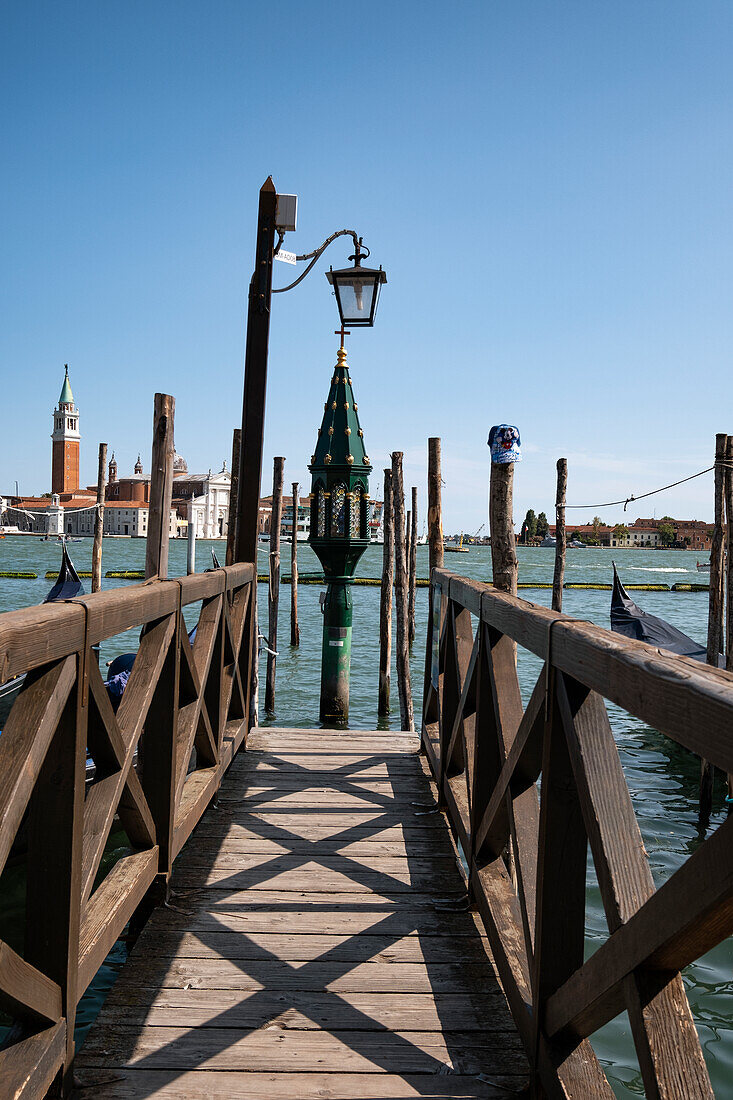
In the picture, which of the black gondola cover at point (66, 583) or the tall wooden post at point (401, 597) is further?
the black gondola cover at point (66, 583)

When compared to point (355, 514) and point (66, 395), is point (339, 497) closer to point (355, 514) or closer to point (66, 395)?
point (355, 514)

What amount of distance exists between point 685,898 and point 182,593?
2.17 metres

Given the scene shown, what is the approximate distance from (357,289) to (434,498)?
2.01 metres

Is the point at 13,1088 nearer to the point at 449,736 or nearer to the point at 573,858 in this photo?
the point at 573,858

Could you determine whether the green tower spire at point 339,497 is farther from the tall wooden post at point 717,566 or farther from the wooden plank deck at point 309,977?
the tall wooden post at point 717,566

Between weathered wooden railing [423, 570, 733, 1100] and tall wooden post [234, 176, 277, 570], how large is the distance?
242cm

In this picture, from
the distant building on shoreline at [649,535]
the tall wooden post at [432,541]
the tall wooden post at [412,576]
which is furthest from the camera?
the distant building on shoreline at [649,535]

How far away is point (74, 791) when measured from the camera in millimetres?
1736

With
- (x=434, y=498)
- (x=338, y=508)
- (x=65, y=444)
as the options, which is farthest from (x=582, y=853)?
(x=65, y=444)

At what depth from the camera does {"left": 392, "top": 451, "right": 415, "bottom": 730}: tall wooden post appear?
9.16 metres

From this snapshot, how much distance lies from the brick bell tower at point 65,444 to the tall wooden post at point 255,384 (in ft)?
375

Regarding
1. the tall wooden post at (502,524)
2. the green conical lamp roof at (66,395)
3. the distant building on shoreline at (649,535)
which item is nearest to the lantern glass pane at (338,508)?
the tall wooden post at (502,524)

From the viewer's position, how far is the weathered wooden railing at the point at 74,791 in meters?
1.52

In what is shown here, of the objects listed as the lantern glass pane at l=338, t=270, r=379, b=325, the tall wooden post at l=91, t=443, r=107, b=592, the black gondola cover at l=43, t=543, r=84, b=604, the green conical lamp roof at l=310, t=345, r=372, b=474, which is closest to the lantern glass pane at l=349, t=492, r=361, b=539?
the green conical lamp roof at l=310, t=345, r=372, b=474
